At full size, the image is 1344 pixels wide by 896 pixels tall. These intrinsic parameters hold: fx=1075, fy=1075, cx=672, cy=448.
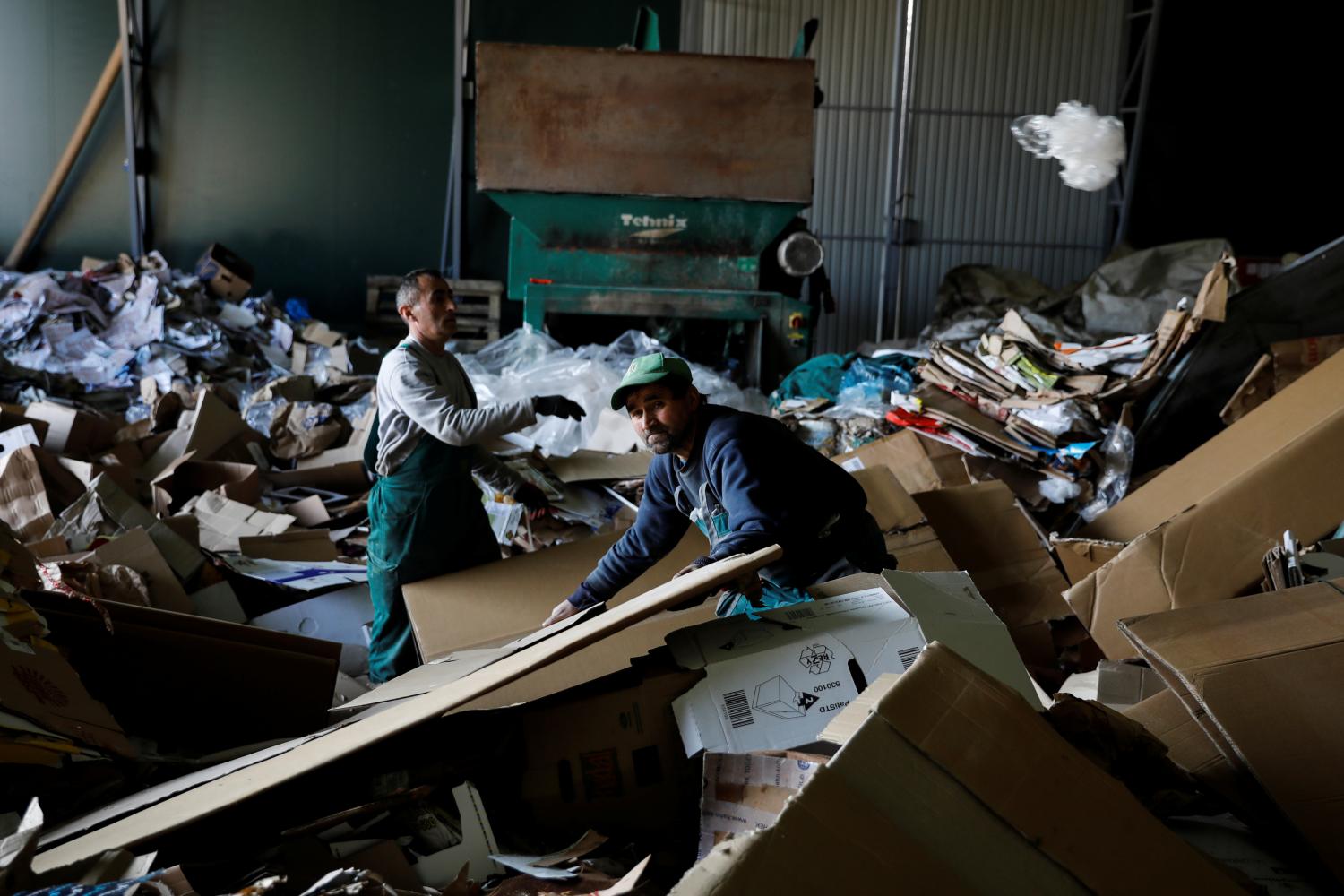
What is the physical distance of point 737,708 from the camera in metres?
1.79

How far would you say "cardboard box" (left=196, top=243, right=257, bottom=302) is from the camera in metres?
7.55

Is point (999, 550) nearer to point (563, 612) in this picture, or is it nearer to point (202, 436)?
point (563, 612)

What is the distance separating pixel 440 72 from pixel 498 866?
7836 millimetres

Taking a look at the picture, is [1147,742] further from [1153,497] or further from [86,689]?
[1153,497]

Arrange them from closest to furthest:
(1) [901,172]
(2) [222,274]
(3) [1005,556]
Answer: (3) [1005,556], (2) [222,274], (1) [901,172]

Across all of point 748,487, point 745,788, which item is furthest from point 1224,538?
point 745,788

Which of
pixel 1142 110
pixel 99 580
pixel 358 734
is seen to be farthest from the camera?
pixel 1142 110

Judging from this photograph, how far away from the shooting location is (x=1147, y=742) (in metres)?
1.66

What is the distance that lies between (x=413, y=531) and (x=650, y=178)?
3.12m

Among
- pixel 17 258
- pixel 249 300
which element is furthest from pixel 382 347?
pixel 17 258

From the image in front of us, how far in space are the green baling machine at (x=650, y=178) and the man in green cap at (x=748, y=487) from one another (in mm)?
3302

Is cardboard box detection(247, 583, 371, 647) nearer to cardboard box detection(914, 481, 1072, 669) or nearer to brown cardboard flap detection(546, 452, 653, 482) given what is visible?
brown cardboard flap detection(546, 452, 653, 482)

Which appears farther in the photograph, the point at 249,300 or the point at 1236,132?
the point at 1236,132

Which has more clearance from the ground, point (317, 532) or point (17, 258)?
point (17, 258)
